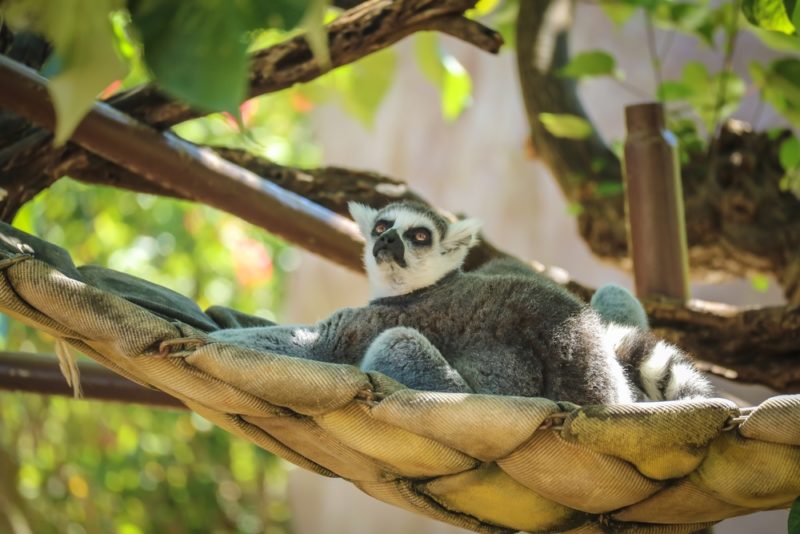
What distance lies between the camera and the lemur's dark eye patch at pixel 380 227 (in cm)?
372

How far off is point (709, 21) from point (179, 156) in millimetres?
3018

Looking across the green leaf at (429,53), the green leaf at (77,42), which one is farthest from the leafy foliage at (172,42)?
the green leaf at (429,53)

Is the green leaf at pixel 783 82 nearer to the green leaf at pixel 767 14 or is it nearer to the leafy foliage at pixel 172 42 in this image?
the green leaf at pixel 767 14

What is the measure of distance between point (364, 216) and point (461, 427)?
1.87 meters

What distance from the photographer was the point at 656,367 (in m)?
2.95

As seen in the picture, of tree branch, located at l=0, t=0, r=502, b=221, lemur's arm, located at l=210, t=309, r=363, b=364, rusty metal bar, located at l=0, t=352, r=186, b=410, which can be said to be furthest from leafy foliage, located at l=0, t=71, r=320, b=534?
lemur's arm, located at l=210, t=309, r=363, b=364

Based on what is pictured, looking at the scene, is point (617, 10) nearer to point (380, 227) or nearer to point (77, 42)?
point (380, 227)

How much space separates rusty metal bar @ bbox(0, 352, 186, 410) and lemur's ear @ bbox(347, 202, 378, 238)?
3.47ft

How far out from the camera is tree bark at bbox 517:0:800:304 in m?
4.75

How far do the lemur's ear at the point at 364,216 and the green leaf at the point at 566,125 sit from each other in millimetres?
1232

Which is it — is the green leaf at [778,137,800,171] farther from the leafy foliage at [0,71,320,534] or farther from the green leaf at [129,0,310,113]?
the leafy foliage at [0,71,320,534]

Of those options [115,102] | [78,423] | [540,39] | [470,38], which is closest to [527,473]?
[470,38]

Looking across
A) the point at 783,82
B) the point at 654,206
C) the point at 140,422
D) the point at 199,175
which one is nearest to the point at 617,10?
the point at 783,82

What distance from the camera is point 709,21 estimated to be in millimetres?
4918
